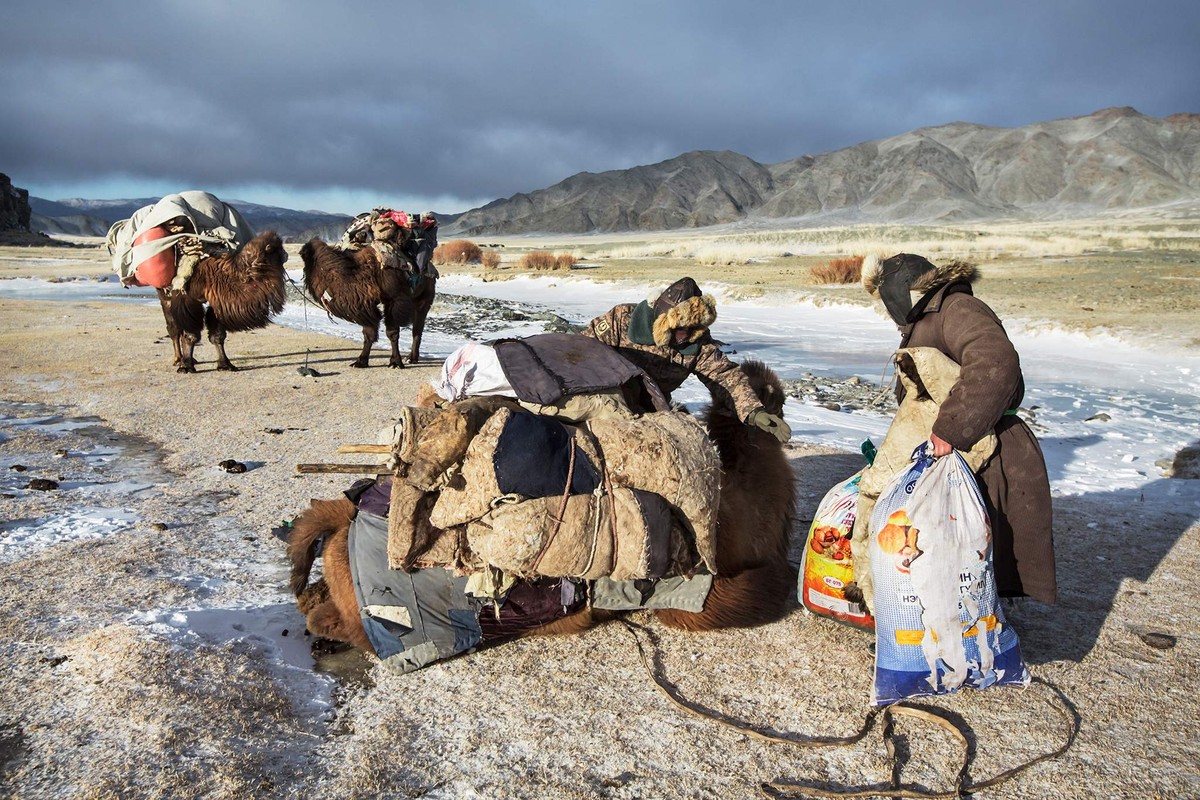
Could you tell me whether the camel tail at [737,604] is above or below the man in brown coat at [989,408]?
below

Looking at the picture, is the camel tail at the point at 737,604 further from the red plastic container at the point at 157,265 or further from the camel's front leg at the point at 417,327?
the red plastic container at the point at 157,265

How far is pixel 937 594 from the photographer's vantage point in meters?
2.57

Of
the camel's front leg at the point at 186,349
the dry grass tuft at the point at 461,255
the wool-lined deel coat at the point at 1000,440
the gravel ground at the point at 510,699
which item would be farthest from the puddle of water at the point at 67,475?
the dry grass tuft at the point at 461,255

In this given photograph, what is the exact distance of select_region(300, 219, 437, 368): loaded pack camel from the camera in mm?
8648

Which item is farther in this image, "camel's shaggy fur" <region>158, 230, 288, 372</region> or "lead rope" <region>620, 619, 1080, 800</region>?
"camel's shaggy fur" <region>158, 230, 288, 372</region>

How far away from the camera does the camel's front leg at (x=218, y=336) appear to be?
841cm

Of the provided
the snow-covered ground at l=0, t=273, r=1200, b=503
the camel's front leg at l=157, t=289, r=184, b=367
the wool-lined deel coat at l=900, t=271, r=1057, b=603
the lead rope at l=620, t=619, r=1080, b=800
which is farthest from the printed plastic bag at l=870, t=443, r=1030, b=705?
the camel's front leg at l=157, t=289, r=184, b=367

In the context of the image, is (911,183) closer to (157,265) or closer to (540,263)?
(540,263)

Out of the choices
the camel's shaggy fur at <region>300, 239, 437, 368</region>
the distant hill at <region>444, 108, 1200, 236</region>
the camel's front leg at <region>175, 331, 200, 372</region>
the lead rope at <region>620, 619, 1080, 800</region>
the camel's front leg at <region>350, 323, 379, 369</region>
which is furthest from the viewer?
the distant hill at <region>444, 108, 1200, 236</region>

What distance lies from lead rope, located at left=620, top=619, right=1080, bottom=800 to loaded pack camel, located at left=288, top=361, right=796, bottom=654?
36 cm

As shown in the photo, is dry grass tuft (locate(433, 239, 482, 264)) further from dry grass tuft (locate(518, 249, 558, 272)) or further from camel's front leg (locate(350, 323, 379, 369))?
camel's front leg (locate(350, 323, 379, 369))

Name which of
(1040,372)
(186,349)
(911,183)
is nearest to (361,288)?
(186,349)

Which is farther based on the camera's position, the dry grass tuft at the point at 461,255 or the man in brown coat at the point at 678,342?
the dry grass tuft at the point at 461,255

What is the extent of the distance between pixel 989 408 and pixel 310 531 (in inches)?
98.0
